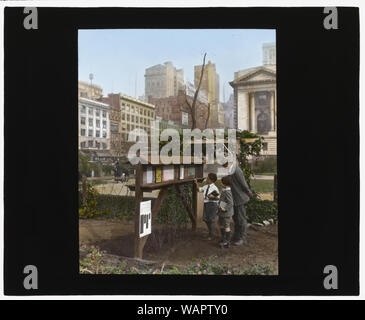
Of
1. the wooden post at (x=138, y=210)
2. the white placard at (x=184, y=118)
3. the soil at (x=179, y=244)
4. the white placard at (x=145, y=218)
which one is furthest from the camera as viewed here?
the white placard at (x=184, y=118)

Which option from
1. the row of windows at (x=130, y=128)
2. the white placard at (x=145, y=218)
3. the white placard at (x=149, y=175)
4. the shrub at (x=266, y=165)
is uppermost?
the row of windows at (x=130, y=128)

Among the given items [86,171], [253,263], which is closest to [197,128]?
[86,171]

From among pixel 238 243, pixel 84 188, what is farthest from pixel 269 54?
pixel 84 188

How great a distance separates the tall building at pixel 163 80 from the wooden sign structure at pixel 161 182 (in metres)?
1.02

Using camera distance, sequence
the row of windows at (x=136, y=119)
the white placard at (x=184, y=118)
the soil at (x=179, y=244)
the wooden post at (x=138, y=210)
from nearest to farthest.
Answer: the wooden post at (x=138, y=210) < the soil at (x=179, y=244) < the row of windows at (x=136, y=119) < the white placard at (x=184, y=118)

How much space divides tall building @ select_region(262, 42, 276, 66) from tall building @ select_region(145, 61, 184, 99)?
1.11 metres

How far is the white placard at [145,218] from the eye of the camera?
355 cm

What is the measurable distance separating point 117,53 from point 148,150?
1.41 metres

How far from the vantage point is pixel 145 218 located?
361 cm

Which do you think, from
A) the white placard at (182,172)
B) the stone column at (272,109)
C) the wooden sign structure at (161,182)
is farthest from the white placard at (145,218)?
the stone column at (272,109)

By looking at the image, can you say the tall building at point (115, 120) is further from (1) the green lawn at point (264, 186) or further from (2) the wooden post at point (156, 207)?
(1) the green lawn at point (264, 186)

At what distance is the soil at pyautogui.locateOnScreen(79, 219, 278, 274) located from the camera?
3695 millimetres

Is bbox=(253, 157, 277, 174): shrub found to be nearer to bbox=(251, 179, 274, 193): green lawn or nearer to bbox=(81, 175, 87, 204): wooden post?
bbox=(251, 179, 274, 193): green lawn
